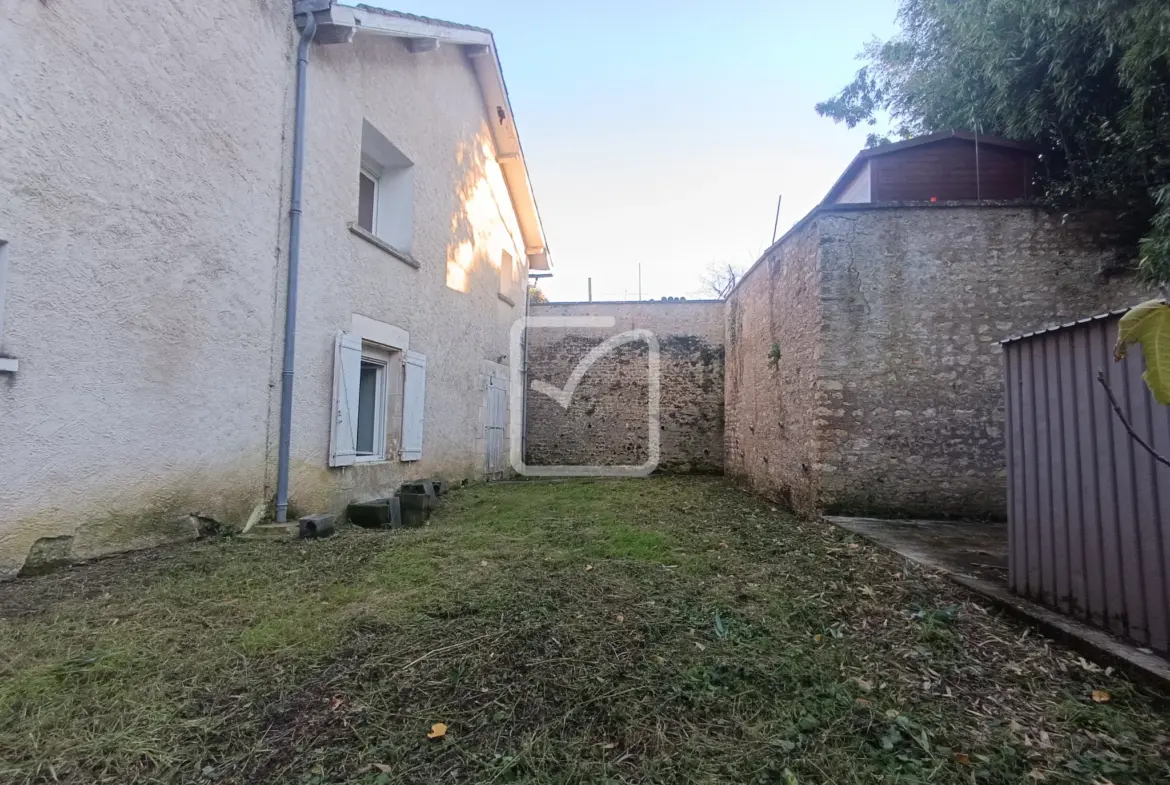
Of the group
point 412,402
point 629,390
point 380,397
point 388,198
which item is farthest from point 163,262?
point 629,390

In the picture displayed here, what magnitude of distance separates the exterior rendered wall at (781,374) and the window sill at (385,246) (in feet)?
14.9

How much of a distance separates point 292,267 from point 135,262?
4.14ft

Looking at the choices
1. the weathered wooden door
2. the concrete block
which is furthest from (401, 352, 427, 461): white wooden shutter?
the weathered wooden door

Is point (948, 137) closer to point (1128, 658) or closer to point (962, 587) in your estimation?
point (962, 587)

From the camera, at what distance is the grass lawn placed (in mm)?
1656

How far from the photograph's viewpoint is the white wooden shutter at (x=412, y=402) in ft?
20.3

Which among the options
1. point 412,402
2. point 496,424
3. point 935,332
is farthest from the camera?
point 496,424

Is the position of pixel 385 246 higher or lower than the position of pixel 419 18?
lower

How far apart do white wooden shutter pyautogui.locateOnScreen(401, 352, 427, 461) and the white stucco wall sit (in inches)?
21.1

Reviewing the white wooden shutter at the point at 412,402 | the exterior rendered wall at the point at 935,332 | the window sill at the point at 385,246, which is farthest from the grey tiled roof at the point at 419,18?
the exterior rendered wall at the point at 935,332

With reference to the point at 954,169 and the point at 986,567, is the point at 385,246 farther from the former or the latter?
the point at 954,169

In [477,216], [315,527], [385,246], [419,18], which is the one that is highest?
[419,18]

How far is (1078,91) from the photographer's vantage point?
5.32m

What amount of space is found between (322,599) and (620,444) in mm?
8657
